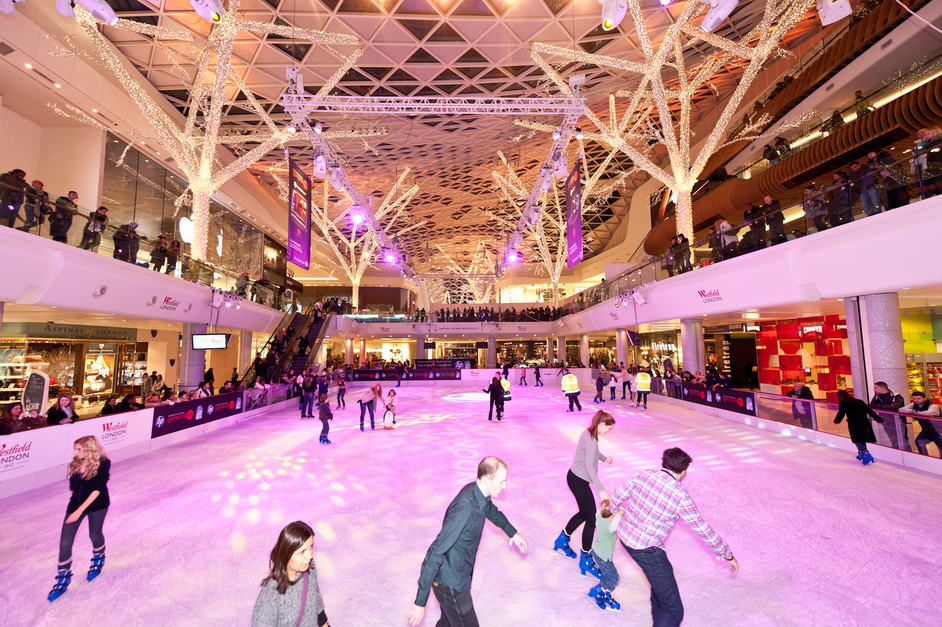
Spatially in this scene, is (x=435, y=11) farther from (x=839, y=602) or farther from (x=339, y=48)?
(x=839, y=602)

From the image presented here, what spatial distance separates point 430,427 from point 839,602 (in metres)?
9.23

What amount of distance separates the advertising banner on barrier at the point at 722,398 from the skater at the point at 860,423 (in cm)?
394

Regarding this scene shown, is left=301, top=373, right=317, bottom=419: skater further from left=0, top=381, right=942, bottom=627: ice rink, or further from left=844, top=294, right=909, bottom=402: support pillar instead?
left=844, top=294, right=909, bottom=402: support pillar

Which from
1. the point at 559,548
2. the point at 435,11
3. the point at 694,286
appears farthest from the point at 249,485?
the point at 435,11

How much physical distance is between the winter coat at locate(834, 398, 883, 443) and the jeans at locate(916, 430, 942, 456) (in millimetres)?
530

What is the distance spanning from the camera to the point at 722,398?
12992 millimetres

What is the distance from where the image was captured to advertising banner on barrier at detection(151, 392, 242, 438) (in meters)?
9.60

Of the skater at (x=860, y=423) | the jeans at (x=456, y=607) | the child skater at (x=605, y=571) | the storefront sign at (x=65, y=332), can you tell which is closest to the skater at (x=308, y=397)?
the storefront sign at (x=65, y=332)

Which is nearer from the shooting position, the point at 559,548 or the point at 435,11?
the point at 559,548

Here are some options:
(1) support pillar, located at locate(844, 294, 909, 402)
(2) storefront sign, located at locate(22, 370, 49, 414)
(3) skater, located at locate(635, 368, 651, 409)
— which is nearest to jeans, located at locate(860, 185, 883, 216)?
(1) support pillar, located at locate(844, 294, 909, 402)

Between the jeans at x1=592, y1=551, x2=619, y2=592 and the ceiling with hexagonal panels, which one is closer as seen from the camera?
the jeans at x1=592, y1=551, x2=619, y2=592

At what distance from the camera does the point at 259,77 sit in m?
17.4

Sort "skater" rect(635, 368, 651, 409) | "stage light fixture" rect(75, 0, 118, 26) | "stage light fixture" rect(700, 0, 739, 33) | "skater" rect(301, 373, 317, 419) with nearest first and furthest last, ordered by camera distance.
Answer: "stage light fixture" rect(75, 0, 118, 26)
"stage light fixture" rect(700, 0, 739, 33)
"skater" rect(301, 373, 317, 419)
"skater" rect(635, 368, 651, 409)

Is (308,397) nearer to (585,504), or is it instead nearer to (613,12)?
(585,504)
